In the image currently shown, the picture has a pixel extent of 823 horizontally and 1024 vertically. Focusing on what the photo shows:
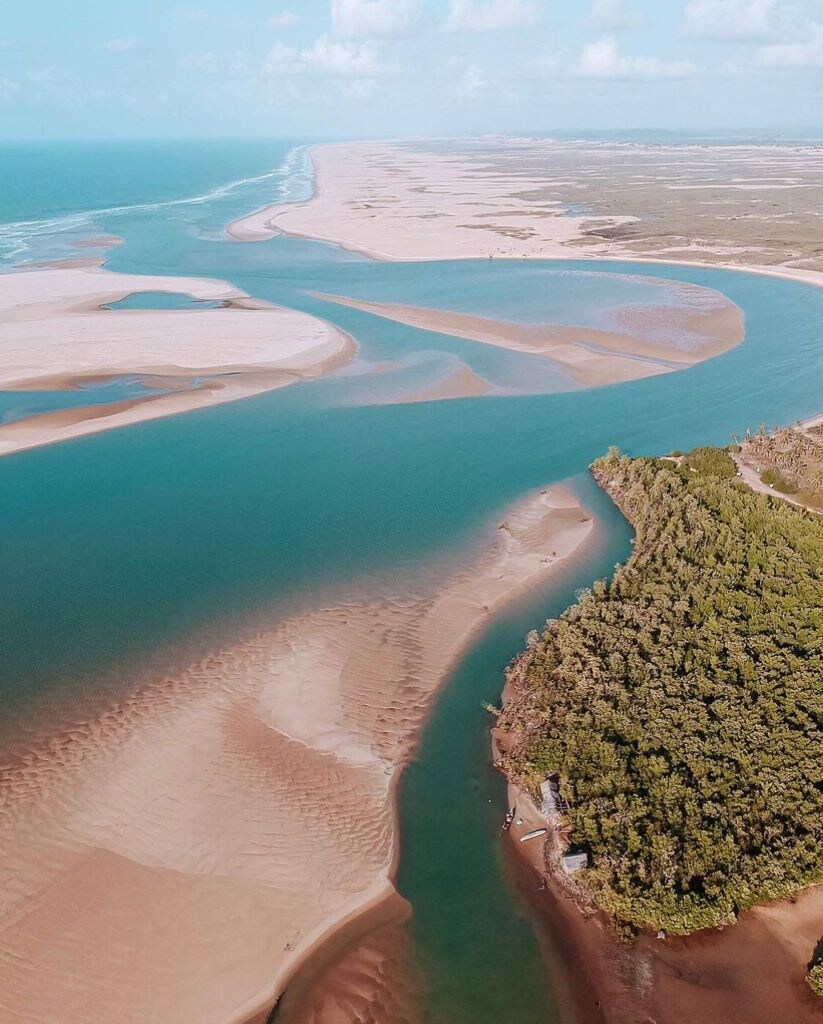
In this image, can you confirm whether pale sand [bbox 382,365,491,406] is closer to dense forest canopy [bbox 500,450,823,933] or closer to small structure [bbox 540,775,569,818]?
dense forest canopy [bbox 500,450,823,933]

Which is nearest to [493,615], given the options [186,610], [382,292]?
[186,610]

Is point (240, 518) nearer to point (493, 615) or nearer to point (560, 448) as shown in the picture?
point (493, 615)

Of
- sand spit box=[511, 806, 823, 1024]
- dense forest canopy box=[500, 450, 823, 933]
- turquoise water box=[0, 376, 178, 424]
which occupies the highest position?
turquoise water box=[0, 376, 178, 424]

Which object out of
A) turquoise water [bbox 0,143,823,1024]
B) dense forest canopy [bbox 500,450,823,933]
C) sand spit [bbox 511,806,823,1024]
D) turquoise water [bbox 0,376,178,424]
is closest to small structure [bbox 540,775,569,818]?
dense forest canopy [bbox 500,450,823,933]

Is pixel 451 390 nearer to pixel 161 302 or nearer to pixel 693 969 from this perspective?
pixel 161 302

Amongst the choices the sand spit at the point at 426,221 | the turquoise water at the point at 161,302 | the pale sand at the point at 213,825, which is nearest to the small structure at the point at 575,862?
the pale sand at the point at 213,825

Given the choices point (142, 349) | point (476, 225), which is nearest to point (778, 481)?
point (142, 349)

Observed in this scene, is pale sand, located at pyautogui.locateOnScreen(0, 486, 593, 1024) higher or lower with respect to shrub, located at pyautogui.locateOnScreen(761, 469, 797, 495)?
lower
